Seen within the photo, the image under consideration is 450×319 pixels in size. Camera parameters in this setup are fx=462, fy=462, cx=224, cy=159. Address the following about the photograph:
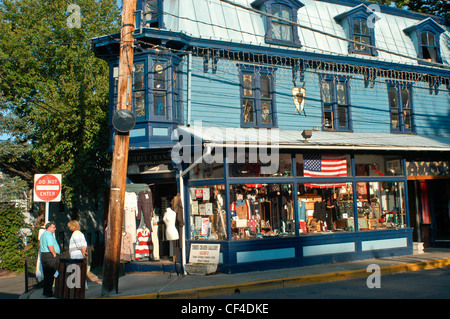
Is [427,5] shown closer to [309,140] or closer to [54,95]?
[309,140]

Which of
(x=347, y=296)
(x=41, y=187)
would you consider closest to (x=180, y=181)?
(x=41, y=187)

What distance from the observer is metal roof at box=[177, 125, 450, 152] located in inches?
507

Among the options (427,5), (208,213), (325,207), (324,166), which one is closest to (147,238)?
(208,213)

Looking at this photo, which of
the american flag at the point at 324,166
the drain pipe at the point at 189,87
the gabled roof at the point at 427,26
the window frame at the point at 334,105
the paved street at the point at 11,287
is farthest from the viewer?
the gabled roof at the point at 427,26

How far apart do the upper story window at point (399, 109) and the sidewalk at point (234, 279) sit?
5553 millimetres

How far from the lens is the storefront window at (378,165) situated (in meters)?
15.5

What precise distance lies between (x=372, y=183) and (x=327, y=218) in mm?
2248

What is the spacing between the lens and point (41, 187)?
1185 centimetres

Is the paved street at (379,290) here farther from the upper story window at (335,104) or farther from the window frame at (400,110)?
the window frame at (400,110)

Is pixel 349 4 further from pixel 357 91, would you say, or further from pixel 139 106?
pixel 139 106

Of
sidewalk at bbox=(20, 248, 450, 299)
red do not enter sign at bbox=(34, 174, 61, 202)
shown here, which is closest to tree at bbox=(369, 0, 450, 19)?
sidewalk at bbox=(20, 248, 450, 299)

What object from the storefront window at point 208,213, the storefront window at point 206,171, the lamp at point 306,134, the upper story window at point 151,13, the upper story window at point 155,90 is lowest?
the storefront window at point 208,213

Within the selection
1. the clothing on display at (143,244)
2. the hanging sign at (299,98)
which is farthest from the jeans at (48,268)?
the hanging sign at (299,98)
